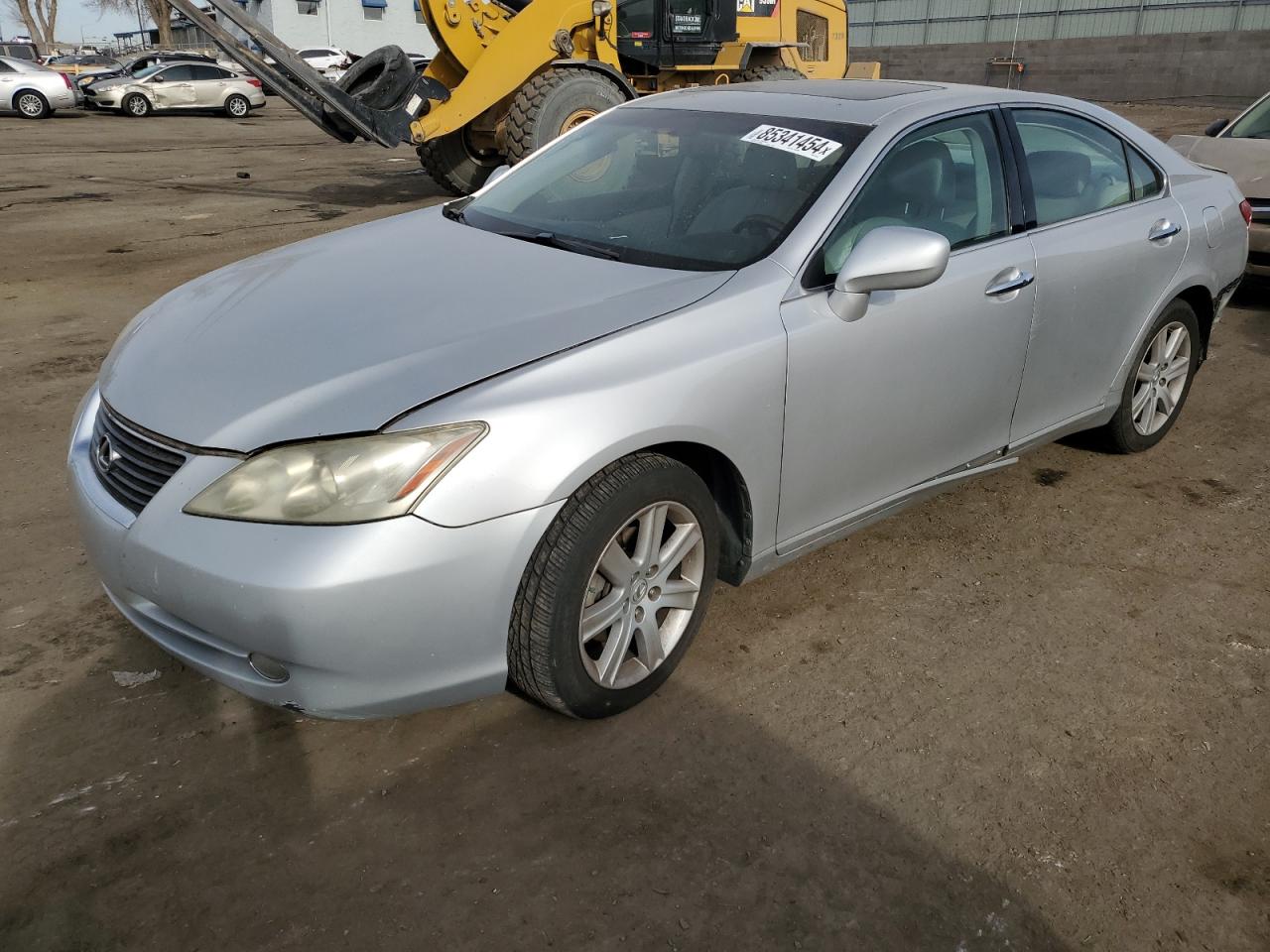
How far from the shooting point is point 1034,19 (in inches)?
1273

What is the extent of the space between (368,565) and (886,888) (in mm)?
1329

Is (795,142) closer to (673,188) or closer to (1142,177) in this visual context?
(673,188)

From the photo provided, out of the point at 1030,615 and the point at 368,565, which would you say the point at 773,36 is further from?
the point at 368,565

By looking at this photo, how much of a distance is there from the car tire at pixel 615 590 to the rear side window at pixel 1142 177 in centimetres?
258

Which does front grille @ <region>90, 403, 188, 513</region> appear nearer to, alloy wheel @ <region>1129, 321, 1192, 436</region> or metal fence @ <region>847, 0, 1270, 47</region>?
alloy wheel @ <region>1129, 321, 1192, 436</region>

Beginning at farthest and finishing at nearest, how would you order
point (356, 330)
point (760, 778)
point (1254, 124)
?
1. point (1254, 124)
2. point (356, 330)
3. point (760, 778)

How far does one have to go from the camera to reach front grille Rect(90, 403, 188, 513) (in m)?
2.50

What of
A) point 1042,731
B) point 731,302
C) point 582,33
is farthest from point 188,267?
point 1042,731

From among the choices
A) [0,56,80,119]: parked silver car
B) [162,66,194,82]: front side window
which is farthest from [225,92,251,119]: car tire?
[0,56,80,119]: parked silver car

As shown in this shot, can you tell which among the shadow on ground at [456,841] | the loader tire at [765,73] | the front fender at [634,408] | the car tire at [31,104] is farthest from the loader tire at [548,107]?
the car tire at [31,104]

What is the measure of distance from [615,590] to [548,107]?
809 cm

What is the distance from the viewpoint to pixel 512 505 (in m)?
2.35

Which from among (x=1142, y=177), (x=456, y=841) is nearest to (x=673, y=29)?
(x=1142, y=177)

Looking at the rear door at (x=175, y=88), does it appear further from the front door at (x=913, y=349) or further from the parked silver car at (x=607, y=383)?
the front door at (x=913, y=349)
